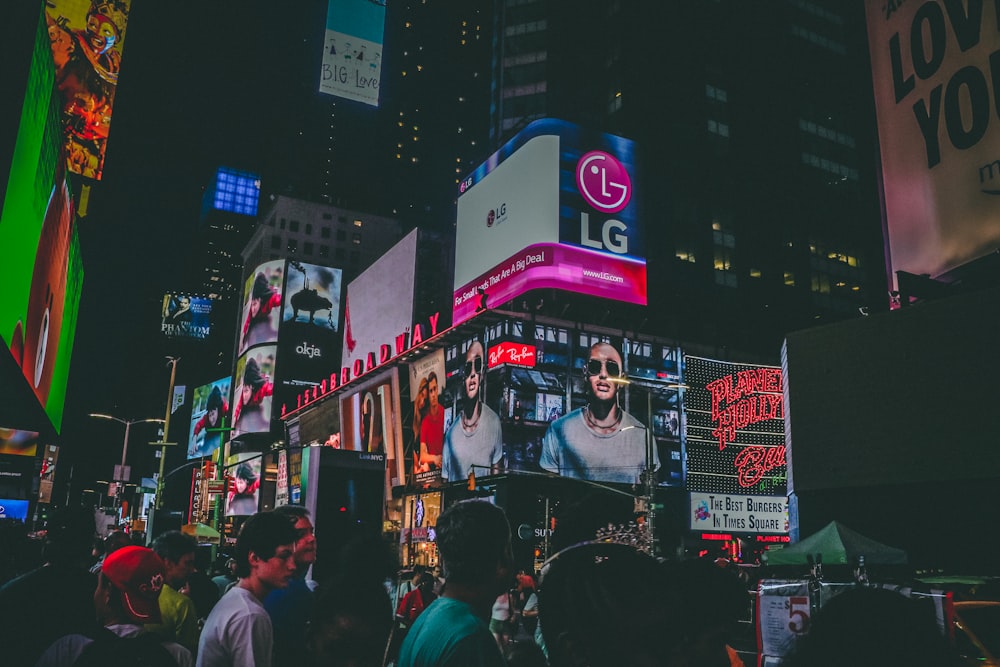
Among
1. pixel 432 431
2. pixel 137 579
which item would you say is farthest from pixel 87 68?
pixel 432 431

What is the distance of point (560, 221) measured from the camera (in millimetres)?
43812

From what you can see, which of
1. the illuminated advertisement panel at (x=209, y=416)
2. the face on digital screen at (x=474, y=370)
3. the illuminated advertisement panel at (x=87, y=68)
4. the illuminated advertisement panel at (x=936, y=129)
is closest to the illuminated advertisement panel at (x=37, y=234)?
the illuminated advertisement panel at (x=87, y=68)

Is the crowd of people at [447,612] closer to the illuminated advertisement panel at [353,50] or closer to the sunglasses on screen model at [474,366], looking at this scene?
the sunglasses on screen model at [474,366]

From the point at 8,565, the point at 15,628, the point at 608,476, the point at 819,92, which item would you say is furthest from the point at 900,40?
the point at 819,92

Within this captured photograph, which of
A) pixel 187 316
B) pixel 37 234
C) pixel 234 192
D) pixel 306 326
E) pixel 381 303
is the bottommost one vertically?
pixel 37 234

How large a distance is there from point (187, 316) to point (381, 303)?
80.7m

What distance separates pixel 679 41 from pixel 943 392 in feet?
212

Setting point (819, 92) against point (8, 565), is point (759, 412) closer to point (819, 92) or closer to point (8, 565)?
point (8, 565)

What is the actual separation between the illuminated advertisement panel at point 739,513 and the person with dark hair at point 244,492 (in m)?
54.5

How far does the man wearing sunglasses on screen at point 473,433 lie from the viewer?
44438 millimetres

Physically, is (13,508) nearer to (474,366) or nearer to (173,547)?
(474,366)

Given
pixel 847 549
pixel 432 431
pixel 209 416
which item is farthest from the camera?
pixel 209 416

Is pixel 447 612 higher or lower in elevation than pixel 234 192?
lower

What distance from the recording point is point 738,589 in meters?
4.13
